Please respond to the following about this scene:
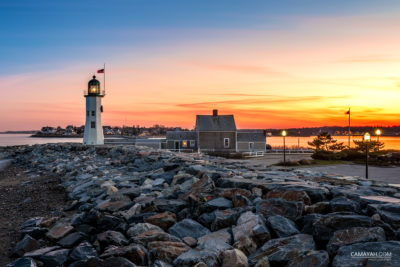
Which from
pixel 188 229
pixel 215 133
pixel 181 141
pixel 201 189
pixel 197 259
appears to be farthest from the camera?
pixel 181 141

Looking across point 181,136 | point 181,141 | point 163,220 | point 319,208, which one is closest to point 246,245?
point 319,208

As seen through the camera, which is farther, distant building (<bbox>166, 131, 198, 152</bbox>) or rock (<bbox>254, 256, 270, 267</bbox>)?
distant building (<bbox>166, 131, 198, 152</bbox>)

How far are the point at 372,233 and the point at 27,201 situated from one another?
867 cm

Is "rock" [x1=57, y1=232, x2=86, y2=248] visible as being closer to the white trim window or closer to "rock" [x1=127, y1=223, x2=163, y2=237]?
"rock" [x1=127, y1=223, x2=163, y2=237]

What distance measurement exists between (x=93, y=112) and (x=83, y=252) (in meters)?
30.7

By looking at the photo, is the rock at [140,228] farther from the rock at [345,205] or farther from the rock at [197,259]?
the rock at [345,205]

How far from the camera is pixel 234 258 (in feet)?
12.0

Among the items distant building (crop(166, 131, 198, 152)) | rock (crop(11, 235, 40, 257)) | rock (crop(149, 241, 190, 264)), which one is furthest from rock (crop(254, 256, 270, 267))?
distant building (crop(166, 131, 198, 152))

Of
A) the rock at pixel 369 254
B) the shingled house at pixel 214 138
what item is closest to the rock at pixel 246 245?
the rock at pixel 369 254

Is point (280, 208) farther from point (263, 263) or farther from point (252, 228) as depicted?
point (263, 263)

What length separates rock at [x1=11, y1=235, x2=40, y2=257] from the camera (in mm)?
4786

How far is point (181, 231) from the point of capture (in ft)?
15.7

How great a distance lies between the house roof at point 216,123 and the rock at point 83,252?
3294 cm

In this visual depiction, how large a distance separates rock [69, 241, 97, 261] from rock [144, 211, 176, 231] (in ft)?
3.27
